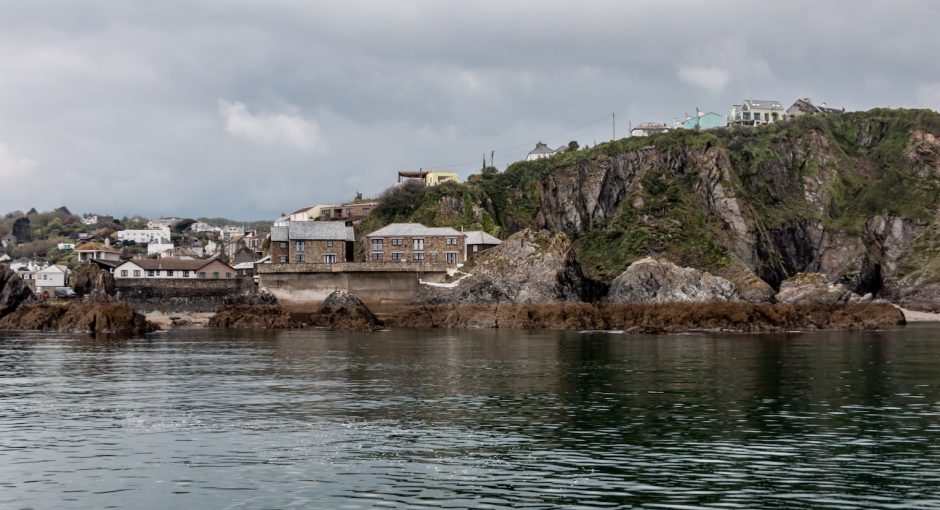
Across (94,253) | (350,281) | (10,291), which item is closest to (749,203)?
(350,281)

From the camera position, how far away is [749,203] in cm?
16450

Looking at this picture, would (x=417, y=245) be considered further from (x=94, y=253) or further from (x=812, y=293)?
(x=94, y=253)

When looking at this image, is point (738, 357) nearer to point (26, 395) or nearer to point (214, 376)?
point (214, 376)

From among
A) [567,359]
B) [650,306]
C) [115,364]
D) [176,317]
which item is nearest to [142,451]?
[115,364]

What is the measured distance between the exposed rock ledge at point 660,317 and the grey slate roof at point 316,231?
69.5ft

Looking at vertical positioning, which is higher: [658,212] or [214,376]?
[658,212]

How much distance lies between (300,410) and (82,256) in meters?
163

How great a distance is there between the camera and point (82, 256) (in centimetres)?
19138

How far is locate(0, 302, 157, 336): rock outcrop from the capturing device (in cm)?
10344

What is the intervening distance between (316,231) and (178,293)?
20.3 metres

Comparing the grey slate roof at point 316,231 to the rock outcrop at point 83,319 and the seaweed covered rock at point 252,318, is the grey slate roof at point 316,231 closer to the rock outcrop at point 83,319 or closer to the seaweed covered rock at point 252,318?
the seaweed covered rock at point 252,318

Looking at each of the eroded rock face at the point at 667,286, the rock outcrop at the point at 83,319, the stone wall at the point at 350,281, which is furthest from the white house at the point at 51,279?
the eroded rock face at the point at 667,286

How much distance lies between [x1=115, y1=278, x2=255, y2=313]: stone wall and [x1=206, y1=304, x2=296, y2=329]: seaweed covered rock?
11500 mm

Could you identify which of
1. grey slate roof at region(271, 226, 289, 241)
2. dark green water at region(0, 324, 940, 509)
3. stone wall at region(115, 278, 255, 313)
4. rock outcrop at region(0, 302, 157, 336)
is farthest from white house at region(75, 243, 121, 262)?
dark green water at region(0, 324, 940, 509)
